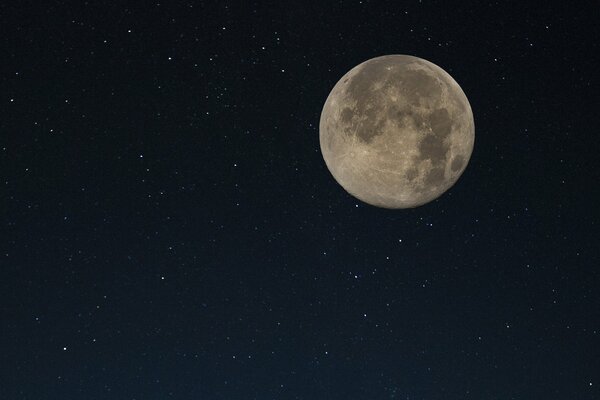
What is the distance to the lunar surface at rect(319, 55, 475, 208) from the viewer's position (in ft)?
17.6

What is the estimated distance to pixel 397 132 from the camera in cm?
533

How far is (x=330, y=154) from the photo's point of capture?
18.7 ft

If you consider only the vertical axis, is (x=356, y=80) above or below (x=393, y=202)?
above

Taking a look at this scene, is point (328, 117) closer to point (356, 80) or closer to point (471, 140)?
point (356, 80)

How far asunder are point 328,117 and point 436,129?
2.35ft

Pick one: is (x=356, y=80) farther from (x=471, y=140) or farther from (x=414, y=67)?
(x=471, y=140)

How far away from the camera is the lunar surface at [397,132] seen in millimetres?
5352

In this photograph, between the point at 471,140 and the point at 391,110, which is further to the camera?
the point at 471,140

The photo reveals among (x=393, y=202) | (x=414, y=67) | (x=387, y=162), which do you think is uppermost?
(x=414, y=67)

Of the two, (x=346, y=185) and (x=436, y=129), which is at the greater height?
(x=436, y=129)

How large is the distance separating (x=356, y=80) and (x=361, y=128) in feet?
1.14

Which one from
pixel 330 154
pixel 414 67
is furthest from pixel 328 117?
pixel 414 67

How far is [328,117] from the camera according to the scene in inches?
Result: 225

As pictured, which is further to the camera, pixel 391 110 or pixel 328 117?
pixel 328 117
